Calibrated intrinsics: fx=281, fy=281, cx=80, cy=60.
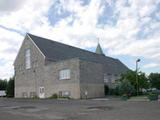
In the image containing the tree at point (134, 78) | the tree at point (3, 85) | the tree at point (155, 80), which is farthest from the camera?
the tree at point (155, 80)

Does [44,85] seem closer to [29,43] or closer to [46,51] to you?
[46,51]

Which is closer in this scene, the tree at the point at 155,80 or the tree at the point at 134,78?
the tree at the point at 134,78

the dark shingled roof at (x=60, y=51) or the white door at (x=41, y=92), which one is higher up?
the dark shingled roof at (x=60, y=51)

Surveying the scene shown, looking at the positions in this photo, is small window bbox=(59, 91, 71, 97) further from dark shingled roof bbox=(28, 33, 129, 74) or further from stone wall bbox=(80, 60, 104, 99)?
dark shingled roof bbox=(28, 33, 129, 74)

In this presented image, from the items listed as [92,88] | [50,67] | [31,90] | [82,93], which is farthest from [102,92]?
[31,90]

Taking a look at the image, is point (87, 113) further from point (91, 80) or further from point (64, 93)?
point (91, 80)

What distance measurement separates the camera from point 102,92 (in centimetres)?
4962

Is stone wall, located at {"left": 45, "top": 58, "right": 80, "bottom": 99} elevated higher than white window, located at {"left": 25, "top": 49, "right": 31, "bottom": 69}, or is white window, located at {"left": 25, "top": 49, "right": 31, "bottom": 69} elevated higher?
white window, located at {"left": 25, "top": 49, "right": 31, "bottom": 69}

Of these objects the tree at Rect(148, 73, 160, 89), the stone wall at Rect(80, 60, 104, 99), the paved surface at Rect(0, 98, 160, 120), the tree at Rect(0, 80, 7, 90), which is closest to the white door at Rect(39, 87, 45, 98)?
the stone wall at Rect(80, 60, 104, 99)

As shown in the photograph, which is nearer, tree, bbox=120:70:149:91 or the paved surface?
the paved surface

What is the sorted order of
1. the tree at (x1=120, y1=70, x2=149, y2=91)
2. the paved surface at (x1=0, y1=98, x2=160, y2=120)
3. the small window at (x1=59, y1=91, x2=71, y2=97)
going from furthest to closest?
the tree at (x1=120, y1=70, x2=149, y2=91), the small window at (x1=59, y1=91, x2=71, y2=97), the paved surface at (x1=0, y1=98, x2=160, y2=120)

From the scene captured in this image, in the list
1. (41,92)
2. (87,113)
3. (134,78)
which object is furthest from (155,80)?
(87,113)

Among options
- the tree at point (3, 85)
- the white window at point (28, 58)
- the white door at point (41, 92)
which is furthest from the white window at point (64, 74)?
the tree at point (3, 85)

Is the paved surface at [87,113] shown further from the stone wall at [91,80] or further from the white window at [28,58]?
the white window at [28,58]
